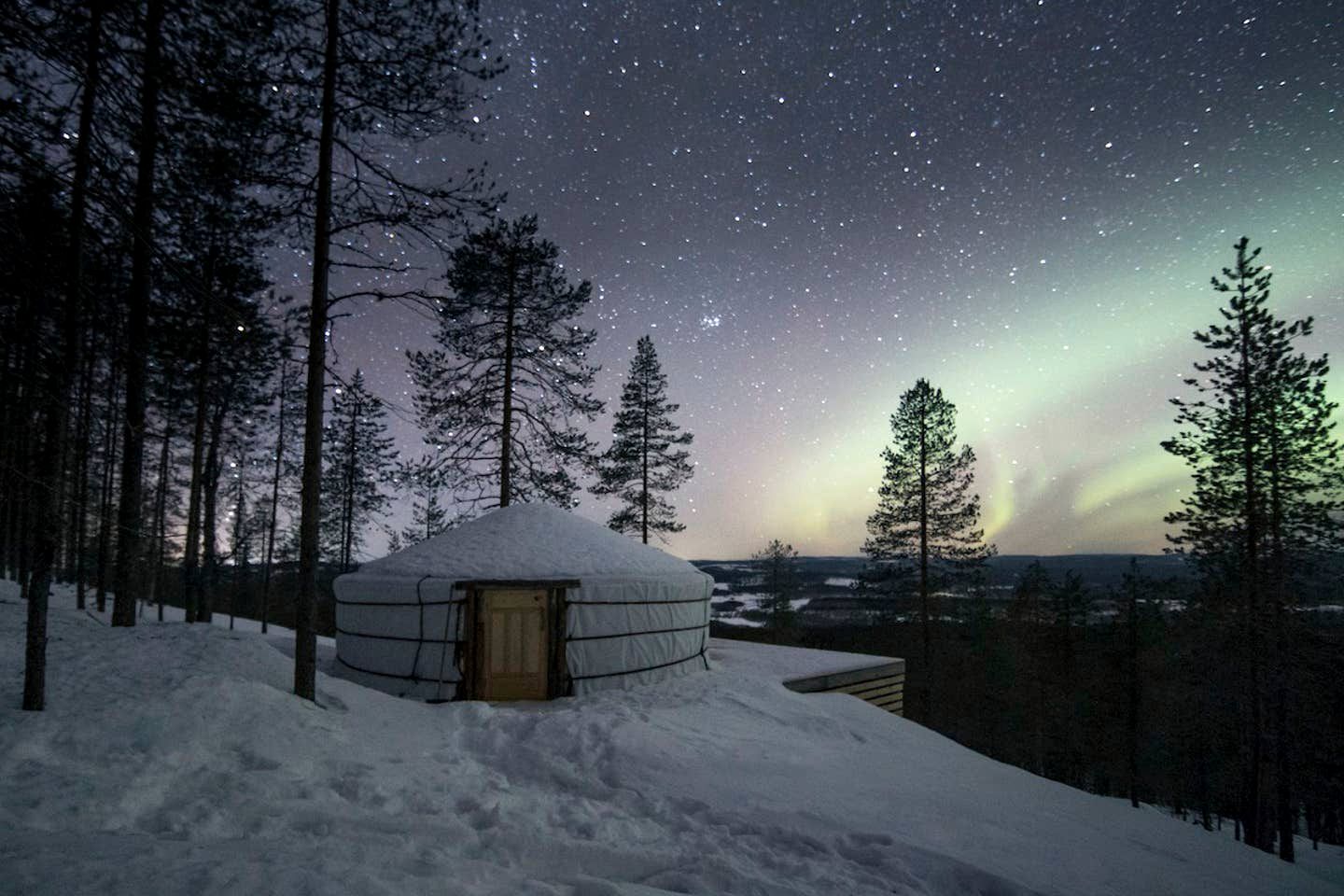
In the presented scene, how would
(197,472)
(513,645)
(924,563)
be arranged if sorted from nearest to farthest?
(513,645) → (197,472) → (924,563)

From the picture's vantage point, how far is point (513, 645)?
7320 mm

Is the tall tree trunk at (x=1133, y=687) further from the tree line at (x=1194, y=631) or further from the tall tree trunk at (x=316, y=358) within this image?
the tall tree trunk at (x=316, y=358)

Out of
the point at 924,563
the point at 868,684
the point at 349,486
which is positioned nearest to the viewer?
the point at 868,684

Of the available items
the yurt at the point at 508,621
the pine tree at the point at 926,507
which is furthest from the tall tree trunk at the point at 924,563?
the yurt at the point at 508,621

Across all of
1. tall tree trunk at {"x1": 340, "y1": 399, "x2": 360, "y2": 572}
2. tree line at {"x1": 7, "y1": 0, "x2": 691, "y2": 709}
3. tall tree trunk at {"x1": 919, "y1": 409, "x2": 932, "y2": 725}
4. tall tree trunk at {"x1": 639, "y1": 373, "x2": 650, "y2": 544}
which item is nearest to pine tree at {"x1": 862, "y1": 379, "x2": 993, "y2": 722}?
tall tree trunk at {"x1": 919, "y1": 409, "x2": 932, "y2": 725}

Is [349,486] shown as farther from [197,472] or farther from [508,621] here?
[508,621]

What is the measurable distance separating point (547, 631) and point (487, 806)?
3872 mm

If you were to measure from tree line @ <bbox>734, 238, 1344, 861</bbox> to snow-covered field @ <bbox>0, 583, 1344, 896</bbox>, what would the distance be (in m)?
9.45

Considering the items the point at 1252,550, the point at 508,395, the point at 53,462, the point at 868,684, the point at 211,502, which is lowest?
the point at 868,684

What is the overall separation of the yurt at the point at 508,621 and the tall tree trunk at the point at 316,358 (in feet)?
6.37

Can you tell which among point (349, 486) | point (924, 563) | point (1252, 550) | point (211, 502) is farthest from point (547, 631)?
point (349, 486)

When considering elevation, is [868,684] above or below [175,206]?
below

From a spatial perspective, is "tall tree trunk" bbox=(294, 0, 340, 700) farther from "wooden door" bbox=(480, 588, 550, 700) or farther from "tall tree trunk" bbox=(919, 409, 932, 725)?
"tall tree trunk" bbox=(919, 409, 932, 725)

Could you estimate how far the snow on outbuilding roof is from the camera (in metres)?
7.62
